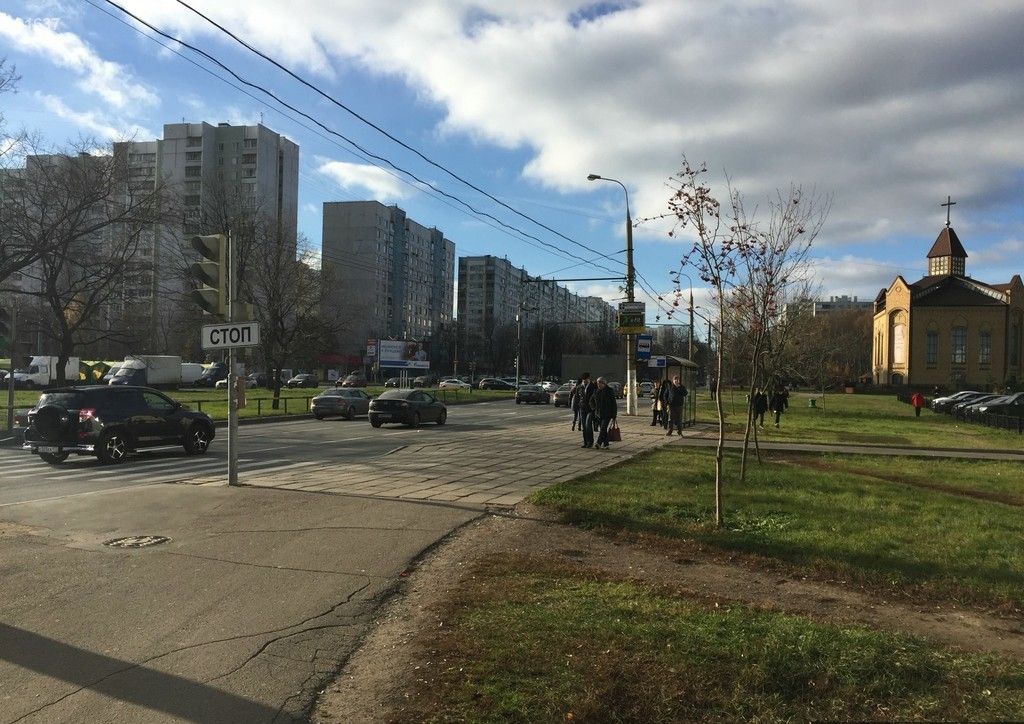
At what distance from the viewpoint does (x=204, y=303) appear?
433 inches

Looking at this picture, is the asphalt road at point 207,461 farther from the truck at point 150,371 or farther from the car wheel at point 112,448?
the truck at point 150,371

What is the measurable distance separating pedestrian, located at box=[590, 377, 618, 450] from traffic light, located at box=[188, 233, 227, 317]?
31.6ft

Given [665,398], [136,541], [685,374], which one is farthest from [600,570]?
[685,374]

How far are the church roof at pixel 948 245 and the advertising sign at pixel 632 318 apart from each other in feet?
264

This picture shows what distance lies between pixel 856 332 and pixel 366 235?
7976cm

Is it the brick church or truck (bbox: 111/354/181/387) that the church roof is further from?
truck (bbox: 111/354/181/387)

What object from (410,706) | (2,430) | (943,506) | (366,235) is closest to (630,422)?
(943,506)

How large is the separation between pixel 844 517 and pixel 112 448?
13.9 metres

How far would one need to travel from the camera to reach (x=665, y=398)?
2422cm

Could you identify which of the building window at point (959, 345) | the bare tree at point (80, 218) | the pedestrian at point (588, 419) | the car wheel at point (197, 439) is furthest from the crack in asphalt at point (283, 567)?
the building window at point (959, 345)

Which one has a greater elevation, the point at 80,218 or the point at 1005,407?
the point at 80,218

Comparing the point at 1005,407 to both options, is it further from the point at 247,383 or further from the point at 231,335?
the point at 247,383

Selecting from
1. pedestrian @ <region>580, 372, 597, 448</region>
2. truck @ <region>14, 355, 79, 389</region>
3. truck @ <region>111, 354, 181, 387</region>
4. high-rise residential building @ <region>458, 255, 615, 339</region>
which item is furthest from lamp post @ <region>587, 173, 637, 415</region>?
high-rise residential building @ <region>458, 255, 615, 339</region>

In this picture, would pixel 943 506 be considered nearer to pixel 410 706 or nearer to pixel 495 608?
pixel 495 608
